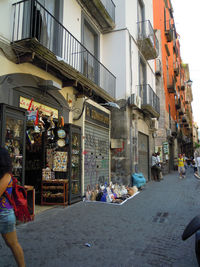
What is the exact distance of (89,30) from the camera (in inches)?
428

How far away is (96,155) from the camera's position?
978 centimetres

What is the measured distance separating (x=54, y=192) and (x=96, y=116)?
380 cm

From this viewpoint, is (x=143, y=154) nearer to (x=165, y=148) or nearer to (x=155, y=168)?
(x=155, y=168)

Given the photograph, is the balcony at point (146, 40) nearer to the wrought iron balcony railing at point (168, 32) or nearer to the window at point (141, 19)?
the window at point (141, 19)

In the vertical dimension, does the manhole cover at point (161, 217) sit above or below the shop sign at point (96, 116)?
below

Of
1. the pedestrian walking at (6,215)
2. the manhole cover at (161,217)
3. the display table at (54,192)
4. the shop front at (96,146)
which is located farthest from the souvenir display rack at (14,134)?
the shop front at (96,146)

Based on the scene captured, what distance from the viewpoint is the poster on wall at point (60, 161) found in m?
7.28

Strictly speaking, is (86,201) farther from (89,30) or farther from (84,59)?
(89,30)

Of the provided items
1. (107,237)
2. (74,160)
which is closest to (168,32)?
(74,160)

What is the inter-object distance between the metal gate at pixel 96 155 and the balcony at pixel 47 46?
1563mm

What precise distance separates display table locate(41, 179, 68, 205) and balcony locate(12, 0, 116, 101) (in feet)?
10.6

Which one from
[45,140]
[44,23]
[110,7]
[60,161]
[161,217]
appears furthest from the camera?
[110,7]

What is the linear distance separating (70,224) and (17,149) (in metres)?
2.05

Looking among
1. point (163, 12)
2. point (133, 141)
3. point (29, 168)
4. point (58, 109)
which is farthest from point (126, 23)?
point (163, 12)
